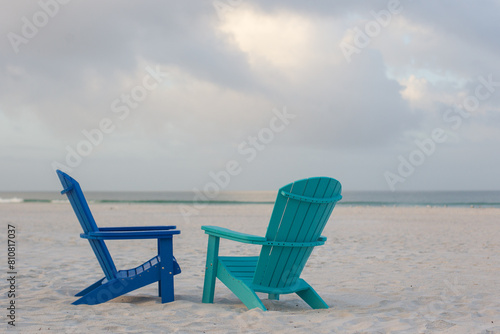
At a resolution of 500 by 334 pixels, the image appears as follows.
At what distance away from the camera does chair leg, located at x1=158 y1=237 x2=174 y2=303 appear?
345cm

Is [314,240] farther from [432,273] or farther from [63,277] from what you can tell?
[63,277]

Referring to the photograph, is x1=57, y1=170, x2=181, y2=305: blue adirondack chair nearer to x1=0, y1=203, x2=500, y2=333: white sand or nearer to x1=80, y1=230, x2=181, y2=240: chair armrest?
x1=80, y1=230, x2=181, y2=240: chair armrest

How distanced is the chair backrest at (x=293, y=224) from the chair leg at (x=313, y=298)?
0.26m

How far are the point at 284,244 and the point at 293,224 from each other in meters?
0.16

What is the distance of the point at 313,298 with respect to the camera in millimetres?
3506

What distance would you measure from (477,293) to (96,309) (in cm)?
332

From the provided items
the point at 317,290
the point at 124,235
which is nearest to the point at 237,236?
the point at 124,235

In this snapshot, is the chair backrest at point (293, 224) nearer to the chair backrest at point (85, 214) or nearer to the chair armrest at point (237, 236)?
the chair armrest at point (237, 236)

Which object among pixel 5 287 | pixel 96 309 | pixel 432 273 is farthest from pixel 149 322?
pixel 432 273

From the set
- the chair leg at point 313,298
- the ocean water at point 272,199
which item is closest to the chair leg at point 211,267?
the chair leg at point 313,298

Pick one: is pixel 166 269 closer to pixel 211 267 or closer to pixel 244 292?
pixel 211 267

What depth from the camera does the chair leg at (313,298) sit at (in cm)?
346

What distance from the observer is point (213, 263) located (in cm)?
350

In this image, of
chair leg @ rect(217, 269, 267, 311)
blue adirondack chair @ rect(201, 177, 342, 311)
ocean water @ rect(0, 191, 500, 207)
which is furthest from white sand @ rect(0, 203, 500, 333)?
ocean water @ rect(0, 191, 500, 207)
